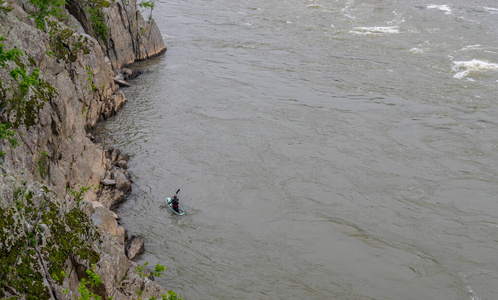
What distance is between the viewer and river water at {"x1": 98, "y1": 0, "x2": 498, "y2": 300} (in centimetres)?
2145

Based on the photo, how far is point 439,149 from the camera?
100ft

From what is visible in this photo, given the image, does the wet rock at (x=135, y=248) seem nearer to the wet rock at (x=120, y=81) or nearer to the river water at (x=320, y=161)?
the river water at (x=320, y=161)

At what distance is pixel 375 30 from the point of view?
50.6 m

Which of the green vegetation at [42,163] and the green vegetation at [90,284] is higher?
the green vegetation at [42,163]

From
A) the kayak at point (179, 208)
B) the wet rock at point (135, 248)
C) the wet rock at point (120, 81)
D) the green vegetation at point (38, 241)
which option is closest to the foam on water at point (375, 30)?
the wet rock at point (120, 81)

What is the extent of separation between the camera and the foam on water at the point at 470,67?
40106 millimetres

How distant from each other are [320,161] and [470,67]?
2010cm

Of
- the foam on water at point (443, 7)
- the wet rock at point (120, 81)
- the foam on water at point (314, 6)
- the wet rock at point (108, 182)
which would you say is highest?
the foam on water at point (314, 6)

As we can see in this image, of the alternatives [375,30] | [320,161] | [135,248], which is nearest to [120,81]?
[320,161]

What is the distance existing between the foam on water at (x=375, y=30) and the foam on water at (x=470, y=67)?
33.2 ft

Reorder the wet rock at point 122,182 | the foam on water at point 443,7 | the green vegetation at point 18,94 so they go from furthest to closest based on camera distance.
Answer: the foam on water at point 443,7 → the wet rock at point 122,182 → the green vegetation at point 18,94

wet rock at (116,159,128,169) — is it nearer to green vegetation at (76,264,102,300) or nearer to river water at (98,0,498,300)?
river water at (98,0,498,300)

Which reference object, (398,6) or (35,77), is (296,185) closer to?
(35,77)

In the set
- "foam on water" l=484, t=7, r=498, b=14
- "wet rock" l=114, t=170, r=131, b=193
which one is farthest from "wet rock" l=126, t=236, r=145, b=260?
"foam on water" l=484, t=7, r=498, b=14
